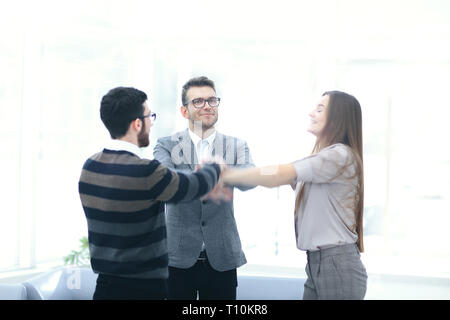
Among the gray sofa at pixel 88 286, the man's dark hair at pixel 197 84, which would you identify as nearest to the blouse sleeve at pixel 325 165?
the man's dark hair at pixel 197 84

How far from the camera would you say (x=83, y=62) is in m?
3.83

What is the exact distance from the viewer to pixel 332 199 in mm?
1686

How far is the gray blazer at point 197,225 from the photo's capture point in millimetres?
2016

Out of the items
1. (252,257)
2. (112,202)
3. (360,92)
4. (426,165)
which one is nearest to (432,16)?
(360,92)

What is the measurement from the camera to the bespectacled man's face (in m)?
2.14

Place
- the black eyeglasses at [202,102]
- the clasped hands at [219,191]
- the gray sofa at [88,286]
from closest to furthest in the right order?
the clasped hands at [219,191] < the black eyeglasses at [202,102] < the gray sofa at [88,286]

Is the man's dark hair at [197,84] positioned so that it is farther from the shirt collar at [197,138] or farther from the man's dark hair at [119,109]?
the man's dark hair at [119,109]

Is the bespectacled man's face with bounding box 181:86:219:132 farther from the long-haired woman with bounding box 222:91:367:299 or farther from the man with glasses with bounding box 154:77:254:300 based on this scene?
the long-haired woman with bounding box 222:91:367:299

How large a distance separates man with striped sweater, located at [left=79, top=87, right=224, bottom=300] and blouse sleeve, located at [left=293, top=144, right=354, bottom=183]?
0.33 metres

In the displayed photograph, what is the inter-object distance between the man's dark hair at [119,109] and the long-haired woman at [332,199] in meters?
0.51

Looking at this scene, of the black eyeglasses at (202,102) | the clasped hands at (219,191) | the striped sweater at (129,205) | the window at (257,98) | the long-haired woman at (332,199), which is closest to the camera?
→ the striped sweater at (129,205)

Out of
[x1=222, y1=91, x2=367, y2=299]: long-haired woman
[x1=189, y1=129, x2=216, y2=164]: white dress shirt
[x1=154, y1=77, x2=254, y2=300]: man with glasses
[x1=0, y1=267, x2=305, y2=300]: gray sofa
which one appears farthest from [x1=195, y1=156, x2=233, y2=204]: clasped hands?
[x1=0, y1=267, x2=305, y2=300]: gray sofa

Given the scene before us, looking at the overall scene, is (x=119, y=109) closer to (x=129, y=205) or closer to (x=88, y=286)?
(x=129, y=205)

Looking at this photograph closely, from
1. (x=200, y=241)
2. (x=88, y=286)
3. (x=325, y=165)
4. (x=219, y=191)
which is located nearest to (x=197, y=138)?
(x=219, y=191)
